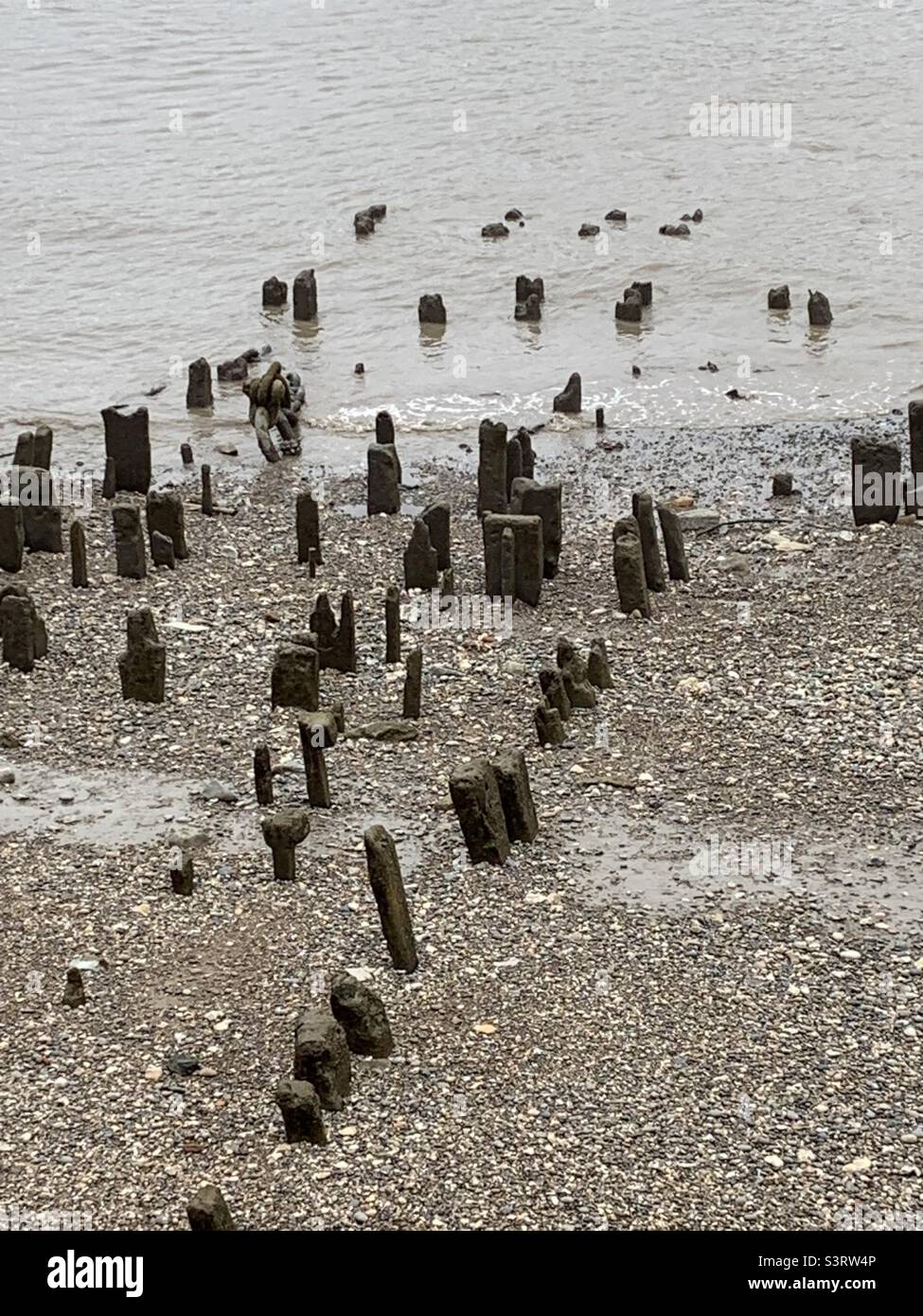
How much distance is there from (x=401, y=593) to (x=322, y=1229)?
7.86m

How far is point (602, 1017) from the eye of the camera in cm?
922

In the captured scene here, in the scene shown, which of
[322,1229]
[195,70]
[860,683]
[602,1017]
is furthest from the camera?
[195,70]

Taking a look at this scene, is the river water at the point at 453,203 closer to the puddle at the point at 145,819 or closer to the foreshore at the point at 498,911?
the foreshore at the point at 498,911

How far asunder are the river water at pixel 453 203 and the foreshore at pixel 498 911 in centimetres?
676

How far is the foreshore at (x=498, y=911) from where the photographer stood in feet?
26.7

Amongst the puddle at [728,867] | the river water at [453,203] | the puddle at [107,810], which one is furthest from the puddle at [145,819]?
the river water at [453,203]

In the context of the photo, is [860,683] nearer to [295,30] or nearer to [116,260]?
[116,260]

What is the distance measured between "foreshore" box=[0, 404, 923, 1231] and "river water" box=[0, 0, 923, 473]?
22.2ft

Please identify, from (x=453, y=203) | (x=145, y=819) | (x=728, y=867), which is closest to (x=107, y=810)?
(x=145, y=819)

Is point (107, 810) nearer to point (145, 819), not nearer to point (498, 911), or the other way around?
Answer: point (145, 819)

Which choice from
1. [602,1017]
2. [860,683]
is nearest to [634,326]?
[860,683]

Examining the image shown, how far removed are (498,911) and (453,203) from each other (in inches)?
913

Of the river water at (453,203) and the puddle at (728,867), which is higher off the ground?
the river water at (453,203)
